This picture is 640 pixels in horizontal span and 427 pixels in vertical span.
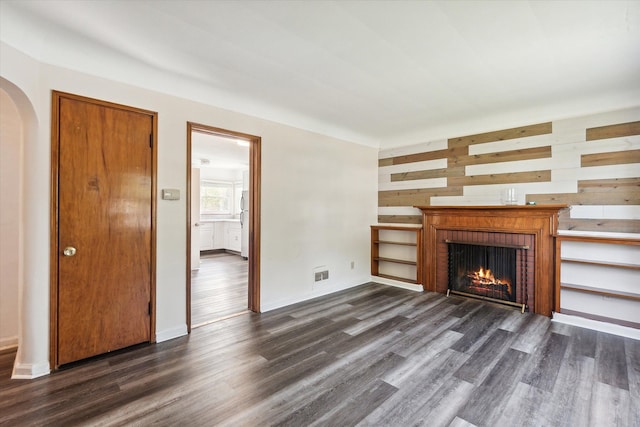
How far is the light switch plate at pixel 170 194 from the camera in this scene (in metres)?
2.83

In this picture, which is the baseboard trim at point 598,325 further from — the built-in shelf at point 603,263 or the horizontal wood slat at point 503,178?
the horizontal wood slat at point 503,178

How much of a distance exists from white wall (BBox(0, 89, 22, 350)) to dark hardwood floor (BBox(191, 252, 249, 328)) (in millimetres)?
1581

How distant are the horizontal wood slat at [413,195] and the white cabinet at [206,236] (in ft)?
17.5

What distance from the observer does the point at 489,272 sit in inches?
161

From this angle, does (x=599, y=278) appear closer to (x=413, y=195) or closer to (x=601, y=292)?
(x=601, y=292)

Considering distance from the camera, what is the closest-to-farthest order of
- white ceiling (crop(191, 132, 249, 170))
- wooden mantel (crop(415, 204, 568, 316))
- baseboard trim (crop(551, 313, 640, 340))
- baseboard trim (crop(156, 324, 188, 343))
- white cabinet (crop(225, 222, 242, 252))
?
baseboard trim (crop(156, 324, 188, 343)) < baseboard trim (crop(551, 313, 640, 340)) < wooden mantel (crop(415, 204, 568, 316)) < white ceiling (crop(191, 132, 249, 170)) < white cabinet (crop(225, 222, 242, 252))

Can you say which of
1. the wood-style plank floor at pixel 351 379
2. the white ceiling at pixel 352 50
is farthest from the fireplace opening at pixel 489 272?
the white ceiling at pixel 352 50

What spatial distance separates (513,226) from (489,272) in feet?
2.44

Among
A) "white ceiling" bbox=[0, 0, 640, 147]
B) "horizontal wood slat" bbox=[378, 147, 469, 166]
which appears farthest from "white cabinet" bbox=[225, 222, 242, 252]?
"white ceiling" bbox=[0, 0, 640, 147]

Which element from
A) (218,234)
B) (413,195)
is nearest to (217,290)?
(413,195)

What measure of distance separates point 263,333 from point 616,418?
107 inches

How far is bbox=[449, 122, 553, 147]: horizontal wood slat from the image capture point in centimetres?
370

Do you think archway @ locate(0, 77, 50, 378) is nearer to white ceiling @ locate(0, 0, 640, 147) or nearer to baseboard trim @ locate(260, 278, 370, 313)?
white ceiling @ locate(0, 0, 640, 147)

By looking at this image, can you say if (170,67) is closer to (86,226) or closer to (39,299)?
(86,226)
